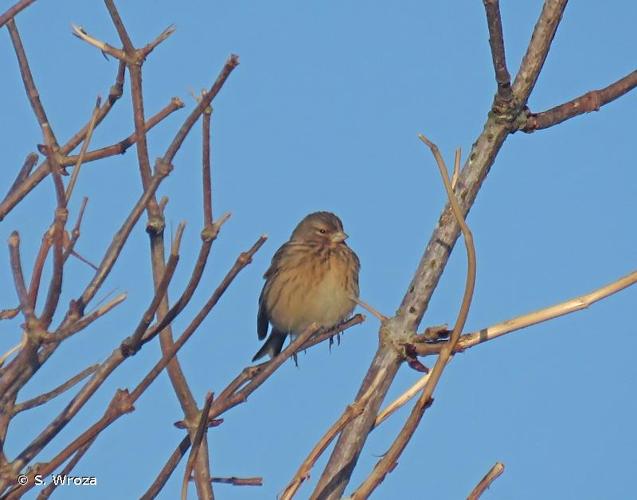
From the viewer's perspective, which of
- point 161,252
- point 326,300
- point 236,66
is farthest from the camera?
point 326,300

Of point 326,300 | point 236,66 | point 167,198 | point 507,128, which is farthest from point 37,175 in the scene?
point 326,300

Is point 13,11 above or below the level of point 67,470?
above

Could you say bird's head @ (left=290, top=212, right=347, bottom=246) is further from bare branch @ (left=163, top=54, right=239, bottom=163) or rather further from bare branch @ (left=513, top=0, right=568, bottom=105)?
bare branch @ (left=163, top=54, right=239, bottom=163)

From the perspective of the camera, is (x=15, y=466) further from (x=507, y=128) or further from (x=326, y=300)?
(x=326, y=300)

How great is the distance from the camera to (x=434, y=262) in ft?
13.0

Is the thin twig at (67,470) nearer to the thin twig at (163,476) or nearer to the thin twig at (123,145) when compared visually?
the thin twig at (163,476)

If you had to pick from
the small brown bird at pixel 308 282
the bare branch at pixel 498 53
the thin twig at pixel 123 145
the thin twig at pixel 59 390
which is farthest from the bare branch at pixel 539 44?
the small brown bird at pixel 308 282

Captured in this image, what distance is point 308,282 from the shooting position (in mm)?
10195

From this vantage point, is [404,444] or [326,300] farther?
[326,300]

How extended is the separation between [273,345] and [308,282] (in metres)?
1.05

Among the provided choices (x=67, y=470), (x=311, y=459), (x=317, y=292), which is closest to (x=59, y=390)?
(x=67, y=470)

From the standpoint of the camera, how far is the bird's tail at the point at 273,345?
10.9 metres

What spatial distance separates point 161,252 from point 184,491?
0.85 metres

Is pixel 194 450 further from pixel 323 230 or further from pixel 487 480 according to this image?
pixel 323 230
